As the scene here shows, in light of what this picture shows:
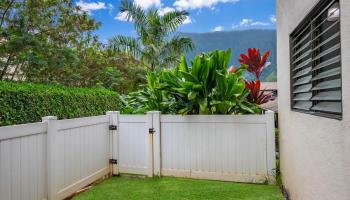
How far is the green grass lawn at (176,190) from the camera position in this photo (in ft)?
12.1

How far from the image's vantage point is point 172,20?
10.8 m

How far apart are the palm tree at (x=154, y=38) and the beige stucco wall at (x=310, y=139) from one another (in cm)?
694

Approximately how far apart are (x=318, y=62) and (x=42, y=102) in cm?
383

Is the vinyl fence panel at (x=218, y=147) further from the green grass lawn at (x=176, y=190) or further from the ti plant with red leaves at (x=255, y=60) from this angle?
the ti plant with red leaves at (x=255, y=60)

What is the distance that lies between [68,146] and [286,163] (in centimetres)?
291

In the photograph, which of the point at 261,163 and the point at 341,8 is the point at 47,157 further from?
the point at 341,8

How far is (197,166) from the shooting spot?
176 inches

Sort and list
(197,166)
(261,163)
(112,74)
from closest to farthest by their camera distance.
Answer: (261,163), (197,166), (112,74)

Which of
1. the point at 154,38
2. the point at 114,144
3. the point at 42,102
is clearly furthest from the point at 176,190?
the point at 154,38

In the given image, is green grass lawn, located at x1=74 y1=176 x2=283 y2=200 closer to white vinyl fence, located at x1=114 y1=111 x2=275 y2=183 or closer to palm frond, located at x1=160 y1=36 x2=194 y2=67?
white vinyl fence, located at x1=114 y1=111 x2=275 y2=183

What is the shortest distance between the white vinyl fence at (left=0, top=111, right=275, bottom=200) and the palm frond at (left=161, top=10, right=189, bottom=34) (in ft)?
22.1

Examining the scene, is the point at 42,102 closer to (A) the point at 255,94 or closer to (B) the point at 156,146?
(B) the point at 156,146

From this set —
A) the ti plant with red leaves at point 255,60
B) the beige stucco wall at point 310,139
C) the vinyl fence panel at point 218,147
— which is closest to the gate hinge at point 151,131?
the vinyl fence panel at point 218,147

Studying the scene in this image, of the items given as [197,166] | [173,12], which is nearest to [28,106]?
[197,166]
